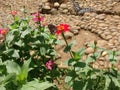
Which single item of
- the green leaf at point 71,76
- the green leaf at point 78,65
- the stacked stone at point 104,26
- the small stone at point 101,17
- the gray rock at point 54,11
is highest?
the green leaf at point 78,65

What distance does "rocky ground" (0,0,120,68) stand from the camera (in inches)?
205

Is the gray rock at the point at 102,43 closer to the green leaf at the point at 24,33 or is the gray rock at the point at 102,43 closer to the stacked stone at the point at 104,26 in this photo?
the stacked stone at the point at 104,26

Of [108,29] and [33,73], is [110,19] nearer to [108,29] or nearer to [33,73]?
[108,29]

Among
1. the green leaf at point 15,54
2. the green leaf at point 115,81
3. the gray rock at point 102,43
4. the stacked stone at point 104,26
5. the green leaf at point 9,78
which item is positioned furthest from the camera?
the stacked stone at point 104,26

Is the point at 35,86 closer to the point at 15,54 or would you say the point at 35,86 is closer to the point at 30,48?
the point at 15,54

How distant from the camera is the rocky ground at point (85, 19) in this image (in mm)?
5195

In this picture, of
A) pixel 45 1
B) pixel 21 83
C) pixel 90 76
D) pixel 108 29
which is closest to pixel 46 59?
pixel 90 76

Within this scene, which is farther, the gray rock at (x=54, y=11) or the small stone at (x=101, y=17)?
the gray rock at (x=54, y=11)

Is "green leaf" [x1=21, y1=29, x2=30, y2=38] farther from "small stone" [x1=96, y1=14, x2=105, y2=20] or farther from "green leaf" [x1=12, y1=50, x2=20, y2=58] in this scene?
"small stone" [x1=96, y1=14, x2=105, y2=20]

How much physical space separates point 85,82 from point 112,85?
0.28 m

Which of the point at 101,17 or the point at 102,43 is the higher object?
the point at 101,17

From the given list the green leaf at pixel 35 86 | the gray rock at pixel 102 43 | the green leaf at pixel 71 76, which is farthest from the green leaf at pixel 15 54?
the gray rock at pixel 102 43

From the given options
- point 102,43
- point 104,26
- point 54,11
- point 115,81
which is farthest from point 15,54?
point 54,11

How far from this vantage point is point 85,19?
5.91 meters
